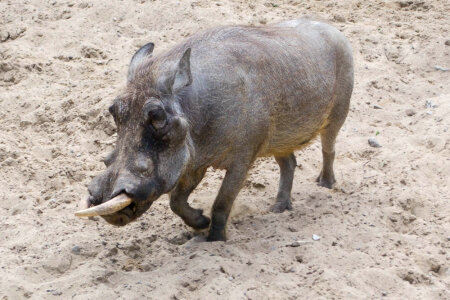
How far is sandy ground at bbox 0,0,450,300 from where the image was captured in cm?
437

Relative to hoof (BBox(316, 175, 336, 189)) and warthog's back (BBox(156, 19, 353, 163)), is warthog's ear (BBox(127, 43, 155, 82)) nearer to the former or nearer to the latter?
warthog's back (BBox(156, 19, 353, 163))

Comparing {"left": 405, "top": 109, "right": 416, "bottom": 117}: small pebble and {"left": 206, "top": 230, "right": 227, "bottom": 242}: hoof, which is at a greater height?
{"left": 206, "top": 230, "right": 227, "bottom": 242}: hoof

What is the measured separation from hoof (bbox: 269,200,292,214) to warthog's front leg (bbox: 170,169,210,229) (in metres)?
0.79

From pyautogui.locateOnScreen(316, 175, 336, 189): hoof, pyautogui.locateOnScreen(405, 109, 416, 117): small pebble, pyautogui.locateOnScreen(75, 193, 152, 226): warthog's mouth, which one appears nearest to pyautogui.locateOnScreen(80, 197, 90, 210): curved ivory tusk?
pyautogui.locateOnScreen(75, 193, 152, 226): warthog's mouth

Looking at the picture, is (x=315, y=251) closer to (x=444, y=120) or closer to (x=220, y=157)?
(x=220, y=157)

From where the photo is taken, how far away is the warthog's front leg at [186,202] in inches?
192

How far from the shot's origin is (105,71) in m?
7.37

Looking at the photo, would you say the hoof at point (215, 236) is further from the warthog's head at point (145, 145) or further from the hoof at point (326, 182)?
the hoof at point (326, 182)

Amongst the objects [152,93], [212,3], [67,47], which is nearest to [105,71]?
[67,47]

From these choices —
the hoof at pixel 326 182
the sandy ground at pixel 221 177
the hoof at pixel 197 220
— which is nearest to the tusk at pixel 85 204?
the sandy ground at pixel 221 177

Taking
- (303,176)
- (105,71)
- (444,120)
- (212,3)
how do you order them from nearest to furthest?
1. (303,176)
2. (444,120)
3. (105,71)
4. (212,3)

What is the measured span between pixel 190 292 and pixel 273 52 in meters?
1.93

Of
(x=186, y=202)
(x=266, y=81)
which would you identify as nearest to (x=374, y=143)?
(x=266, y=81)

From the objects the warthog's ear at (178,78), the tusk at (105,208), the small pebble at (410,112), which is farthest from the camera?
the small pebble at (410,112)
